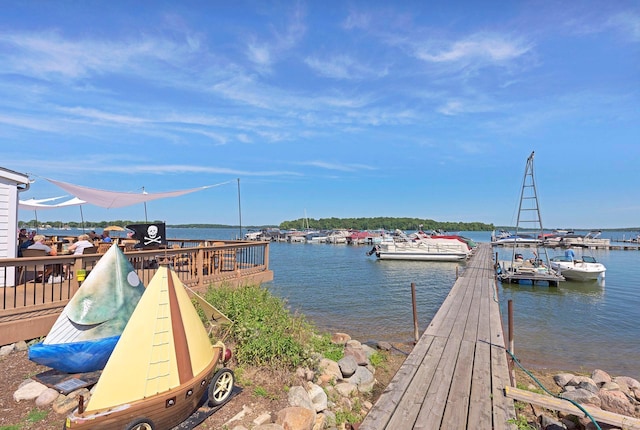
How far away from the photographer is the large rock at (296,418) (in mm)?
4352

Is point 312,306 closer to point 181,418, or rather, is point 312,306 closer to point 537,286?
point 181,418

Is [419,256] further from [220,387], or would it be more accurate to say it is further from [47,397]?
[47,397]

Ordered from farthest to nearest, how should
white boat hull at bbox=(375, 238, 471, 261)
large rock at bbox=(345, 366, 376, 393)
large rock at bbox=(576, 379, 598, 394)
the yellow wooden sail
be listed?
1. white boat hull at bbox=(375, 238, 471, 261)
2. large rock at bbox=(576, 379, 598, 394)
3. large rock at bbox=(345, 366, 376, 393)
4. the yellow wooden sail

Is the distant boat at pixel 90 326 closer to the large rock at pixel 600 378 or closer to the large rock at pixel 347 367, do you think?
the large rock at pixel 347 367

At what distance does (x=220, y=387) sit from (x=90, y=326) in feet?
6.35

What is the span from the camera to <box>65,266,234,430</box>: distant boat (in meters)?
3.37

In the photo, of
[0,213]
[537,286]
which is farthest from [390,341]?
[537,286]

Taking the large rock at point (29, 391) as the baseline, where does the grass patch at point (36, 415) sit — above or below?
below

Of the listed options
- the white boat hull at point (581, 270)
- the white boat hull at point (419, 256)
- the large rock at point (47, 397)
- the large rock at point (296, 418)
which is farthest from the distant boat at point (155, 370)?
the white boat hull at point (419, 256)

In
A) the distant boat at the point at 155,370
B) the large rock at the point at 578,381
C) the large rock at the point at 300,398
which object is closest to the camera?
the distant boat at the point at 155,370

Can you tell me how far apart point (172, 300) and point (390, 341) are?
892 centimetres

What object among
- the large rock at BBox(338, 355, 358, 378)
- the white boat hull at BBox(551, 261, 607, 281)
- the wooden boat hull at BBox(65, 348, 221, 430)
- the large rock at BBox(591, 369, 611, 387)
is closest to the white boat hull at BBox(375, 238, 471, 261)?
the white boat hull at BBox(551, 261, 607, 281)

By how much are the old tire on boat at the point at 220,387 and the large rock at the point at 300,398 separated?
87 centimetres

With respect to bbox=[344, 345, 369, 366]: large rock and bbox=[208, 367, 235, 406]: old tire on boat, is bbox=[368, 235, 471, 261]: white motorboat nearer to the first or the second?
bbox=[344, 345, 369, 366]: large rock
